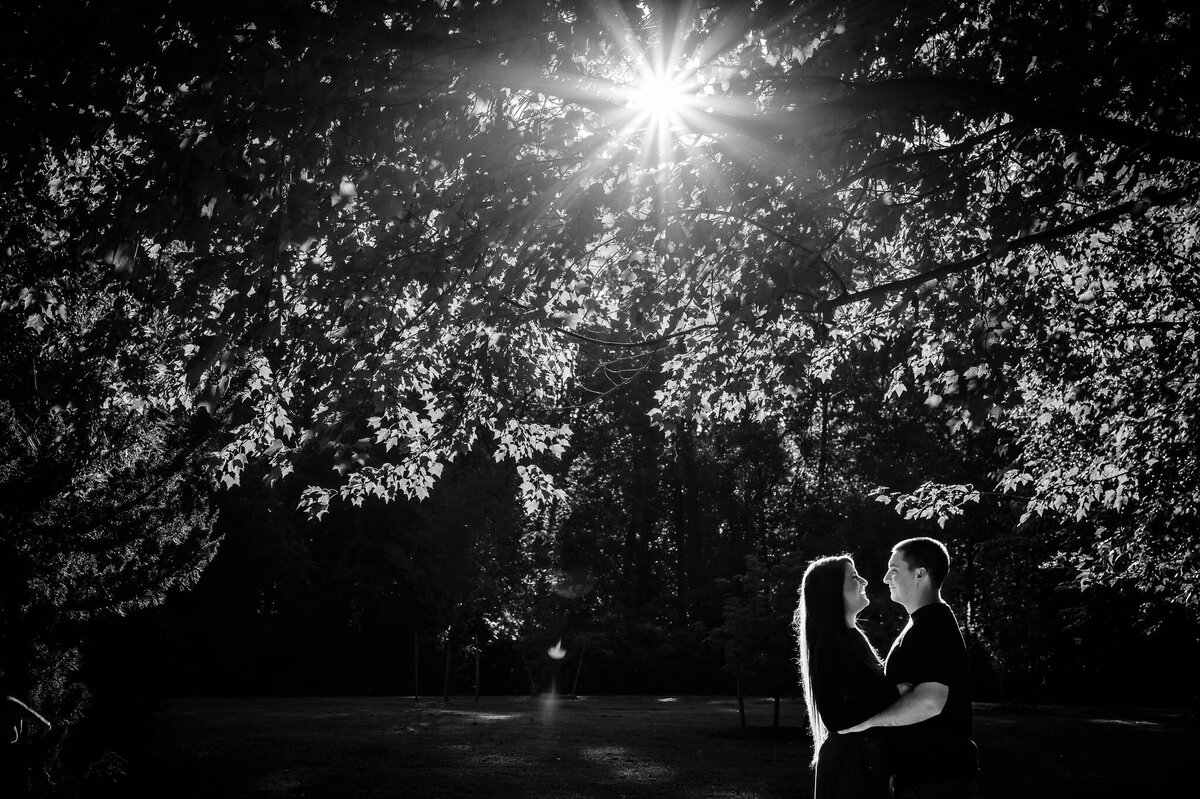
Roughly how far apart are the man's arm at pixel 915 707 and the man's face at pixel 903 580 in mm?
426

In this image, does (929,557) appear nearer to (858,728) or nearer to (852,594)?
(852,594)

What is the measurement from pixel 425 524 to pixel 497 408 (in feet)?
80.8

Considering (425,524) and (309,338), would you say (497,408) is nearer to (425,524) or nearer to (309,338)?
(309,338)

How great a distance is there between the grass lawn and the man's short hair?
9693 millimetres

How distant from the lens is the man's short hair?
4.20 metres

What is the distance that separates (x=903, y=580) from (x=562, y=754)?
47.1 feet

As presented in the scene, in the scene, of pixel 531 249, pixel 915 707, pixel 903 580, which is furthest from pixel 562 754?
pixel 915 707

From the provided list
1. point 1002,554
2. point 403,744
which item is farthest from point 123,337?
point 1002,554

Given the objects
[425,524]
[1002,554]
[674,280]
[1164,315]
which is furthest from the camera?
[425,524]

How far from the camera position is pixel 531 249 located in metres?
6.91

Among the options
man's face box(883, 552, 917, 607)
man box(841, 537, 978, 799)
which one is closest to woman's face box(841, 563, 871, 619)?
man's face box(883, 552, 917, 607)

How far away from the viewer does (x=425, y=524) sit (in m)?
32.3

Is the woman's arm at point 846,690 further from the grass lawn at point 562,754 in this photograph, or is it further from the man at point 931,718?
the grass lawn at point 562,754

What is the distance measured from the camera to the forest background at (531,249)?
202 inches
